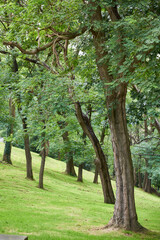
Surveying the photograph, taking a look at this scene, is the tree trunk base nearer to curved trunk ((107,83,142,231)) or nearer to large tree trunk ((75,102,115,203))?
curved trunk ((107,83,142,231))

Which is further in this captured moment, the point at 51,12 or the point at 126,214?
the point at 51,12

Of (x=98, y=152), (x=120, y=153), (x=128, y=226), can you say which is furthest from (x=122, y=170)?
(x=98, y=152)

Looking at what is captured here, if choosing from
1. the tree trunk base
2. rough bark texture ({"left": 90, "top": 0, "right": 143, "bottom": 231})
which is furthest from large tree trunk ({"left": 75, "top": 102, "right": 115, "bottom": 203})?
the tree trunk base

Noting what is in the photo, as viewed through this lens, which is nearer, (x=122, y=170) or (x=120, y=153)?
(x=122, y=170)

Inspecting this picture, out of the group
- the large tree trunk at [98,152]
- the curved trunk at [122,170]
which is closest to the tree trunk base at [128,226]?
the curved trunk at [122,170]

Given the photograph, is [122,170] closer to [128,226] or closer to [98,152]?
[128,226]

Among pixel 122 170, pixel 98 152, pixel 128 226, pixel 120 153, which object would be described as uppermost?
pixel 98 152

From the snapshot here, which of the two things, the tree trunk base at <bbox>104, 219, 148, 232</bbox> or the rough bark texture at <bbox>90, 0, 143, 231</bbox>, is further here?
the rough bark texture at <bbox>90, 0, 143, 231</bbox>

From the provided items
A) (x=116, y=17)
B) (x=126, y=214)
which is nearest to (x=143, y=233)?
(x=126, y=214)

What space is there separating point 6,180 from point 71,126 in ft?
21.1

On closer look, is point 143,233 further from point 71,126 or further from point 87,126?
point 71,126

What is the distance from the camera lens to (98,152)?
1561 cm

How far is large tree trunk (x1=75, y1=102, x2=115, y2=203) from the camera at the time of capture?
575 inches

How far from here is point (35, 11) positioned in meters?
11.5
